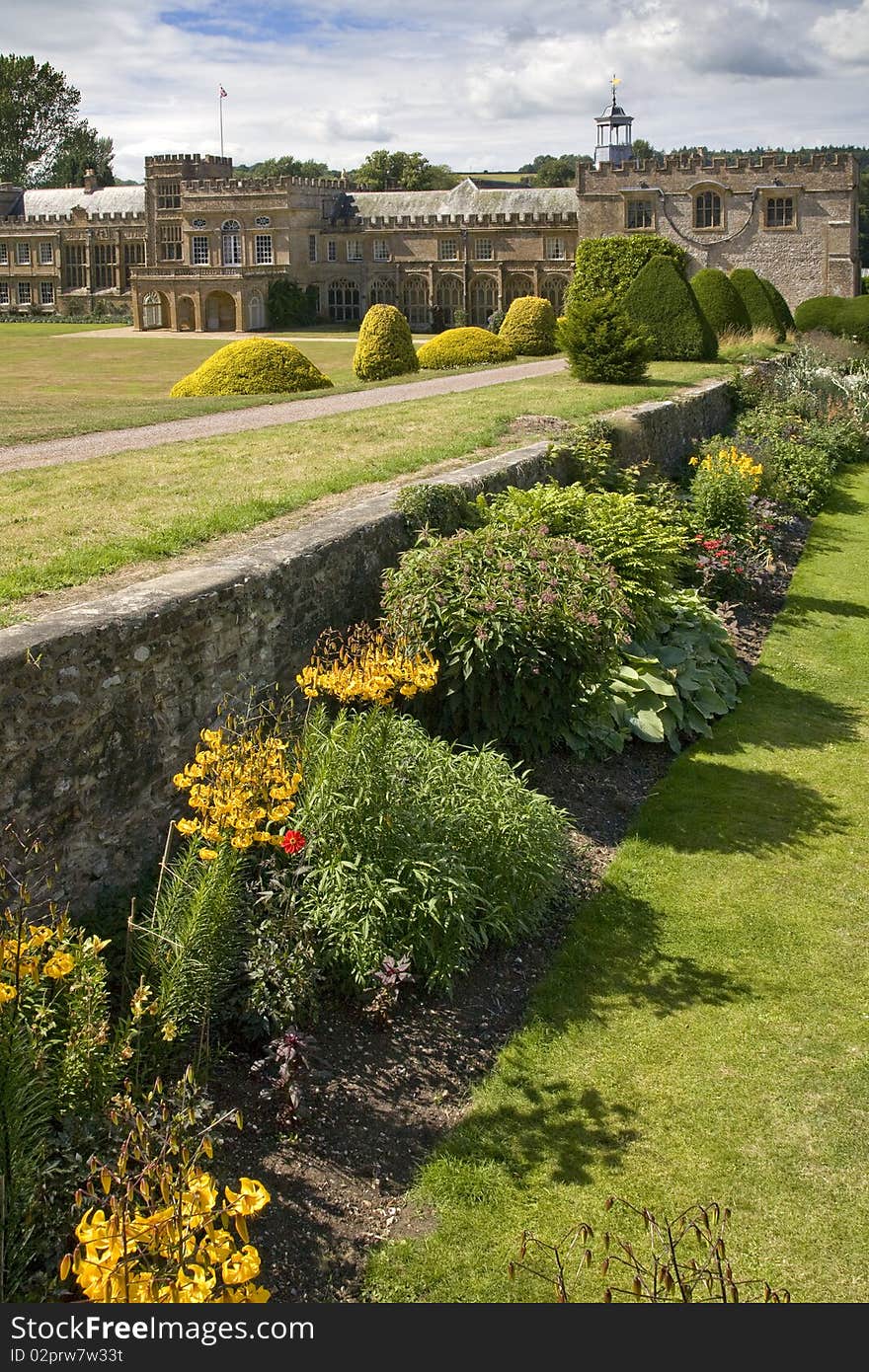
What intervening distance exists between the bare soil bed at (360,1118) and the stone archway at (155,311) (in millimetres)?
48613

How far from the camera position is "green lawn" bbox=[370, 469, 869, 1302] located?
3.77 meters

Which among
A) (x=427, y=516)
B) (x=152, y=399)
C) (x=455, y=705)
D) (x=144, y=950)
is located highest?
(x=152, y=399)

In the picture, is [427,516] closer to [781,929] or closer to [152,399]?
[781,929]

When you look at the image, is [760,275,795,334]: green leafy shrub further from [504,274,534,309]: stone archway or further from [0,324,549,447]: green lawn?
[504,274,534,309]: stone archway

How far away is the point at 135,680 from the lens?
491cm

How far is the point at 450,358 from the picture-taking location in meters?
25.2

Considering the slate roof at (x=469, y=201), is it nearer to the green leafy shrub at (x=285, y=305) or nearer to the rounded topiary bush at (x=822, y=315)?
the green leafy shrub at (x=285, y=305)

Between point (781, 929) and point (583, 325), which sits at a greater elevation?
point (583, 325)

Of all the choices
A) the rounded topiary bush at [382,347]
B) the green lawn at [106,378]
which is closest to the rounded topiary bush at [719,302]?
the green lawn at [106,378]

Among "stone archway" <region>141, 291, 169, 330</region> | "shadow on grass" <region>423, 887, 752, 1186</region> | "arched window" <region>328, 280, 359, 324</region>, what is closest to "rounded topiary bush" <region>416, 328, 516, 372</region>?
"shadow on grass" <region>423, 887, 752, 1186</region>

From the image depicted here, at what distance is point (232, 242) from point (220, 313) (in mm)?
7269

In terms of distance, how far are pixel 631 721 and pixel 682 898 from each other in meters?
2.02

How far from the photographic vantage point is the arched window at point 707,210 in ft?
145

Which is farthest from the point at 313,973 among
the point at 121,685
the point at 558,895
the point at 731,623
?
the point at 731,623
